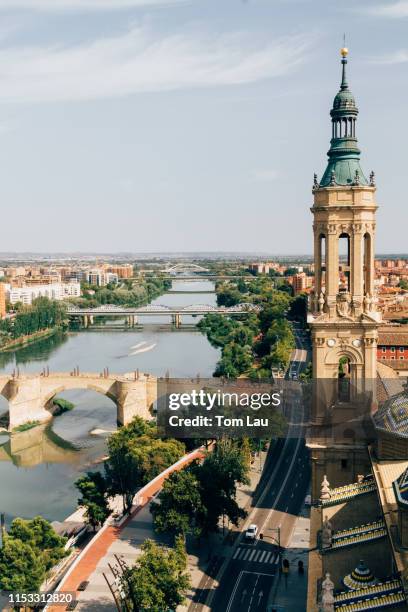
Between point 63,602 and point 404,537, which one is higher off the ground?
point 404,537

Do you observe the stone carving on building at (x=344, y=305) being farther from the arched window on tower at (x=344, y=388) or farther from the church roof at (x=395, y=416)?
the church roof at (x=395, y=416)

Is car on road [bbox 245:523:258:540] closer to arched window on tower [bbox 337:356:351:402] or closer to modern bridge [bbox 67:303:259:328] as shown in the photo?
arched window on tower [bbox 337:356:351:402]

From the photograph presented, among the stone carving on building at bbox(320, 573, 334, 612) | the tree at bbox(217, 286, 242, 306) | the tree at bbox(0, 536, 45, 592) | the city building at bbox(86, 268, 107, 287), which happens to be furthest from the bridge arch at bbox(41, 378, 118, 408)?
the city building at bbox(86, 268, 107, 287)

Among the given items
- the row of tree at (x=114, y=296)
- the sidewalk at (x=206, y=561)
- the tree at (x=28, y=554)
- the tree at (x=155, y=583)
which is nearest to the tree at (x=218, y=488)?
the sidewalk at (x=206, y=561)

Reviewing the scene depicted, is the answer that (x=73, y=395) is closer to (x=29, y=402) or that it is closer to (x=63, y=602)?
(x=29, y=402)

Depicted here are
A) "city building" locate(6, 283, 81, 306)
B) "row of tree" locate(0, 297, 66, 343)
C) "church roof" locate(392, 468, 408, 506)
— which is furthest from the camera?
"city building" locate(6, 283, 81, 306)

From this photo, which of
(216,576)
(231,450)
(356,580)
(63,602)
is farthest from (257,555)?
(356,580)

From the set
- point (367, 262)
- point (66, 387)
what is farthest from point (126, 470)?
point (66, 387)
